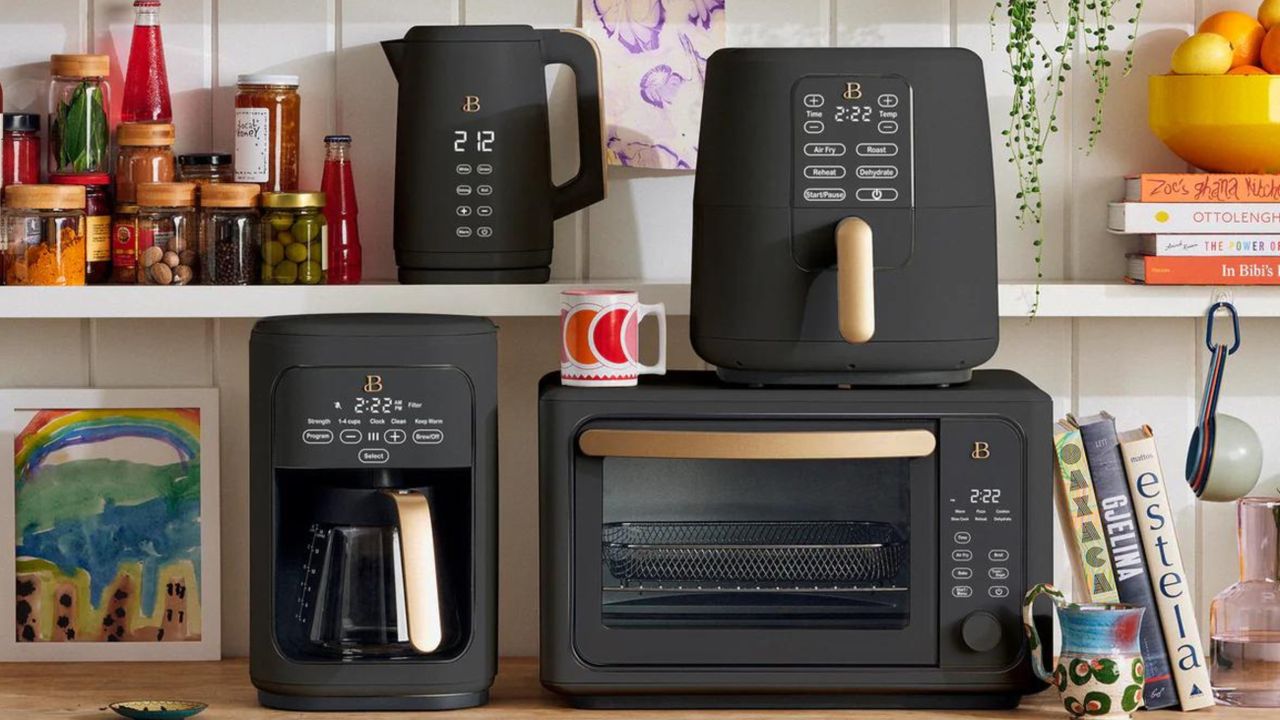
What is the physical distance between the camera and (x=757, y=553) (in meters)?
1.45

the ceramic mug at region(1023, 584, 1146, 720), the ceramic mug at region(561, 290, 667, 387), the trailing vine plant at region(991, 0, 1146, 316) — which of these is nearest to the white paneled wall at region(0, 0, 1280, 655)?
the trailing vine plant at region(991, 0, 1146, 316)

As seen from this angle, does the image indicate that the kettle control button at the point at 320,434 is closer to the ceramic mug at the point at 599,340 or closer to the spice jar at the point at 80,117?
the ceramic mug at the point at 599,340

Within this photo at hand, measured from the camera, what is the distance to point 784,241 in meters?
1.40

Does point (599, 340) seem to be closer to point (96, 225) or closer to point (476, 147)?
point (476, 147)

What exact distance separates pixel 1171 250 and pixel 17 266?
3.69 ft

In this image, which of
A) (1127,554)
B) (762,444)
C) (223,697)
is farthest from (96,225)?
(1127,554)

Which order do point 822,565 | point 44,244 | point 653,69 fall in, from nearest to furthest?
1. point 822,565
2. point 44,244
3. point 653,69

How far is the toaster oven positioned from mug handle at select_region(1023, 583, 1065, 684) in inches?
0.4

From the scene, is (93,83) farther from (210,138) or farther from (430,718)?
(430,718)

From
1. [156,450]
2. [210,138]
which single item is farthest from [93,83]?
[156,450]

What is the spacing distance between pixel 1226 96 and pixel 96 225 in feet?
3.65

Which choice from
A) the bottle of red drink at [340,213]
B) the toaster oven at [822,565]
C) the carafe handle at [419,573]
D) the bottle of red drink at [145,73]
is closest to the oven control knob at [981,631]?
the toaster oven at [822,565]

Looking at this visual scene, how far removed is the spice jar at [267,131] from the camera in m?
1.60

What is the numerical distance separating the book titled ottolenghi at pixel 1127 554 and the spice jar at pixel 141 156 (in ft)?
3.04
